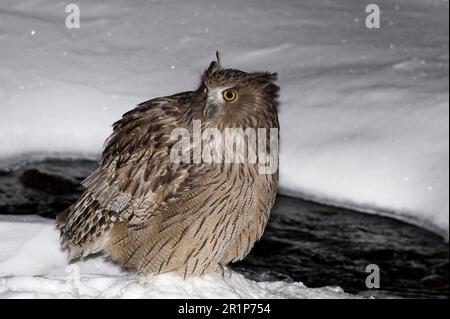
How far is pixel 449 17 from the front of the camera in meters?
9.25

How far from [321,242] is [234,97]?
80.2 inches

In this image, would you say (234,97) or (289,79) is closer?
(234,97)

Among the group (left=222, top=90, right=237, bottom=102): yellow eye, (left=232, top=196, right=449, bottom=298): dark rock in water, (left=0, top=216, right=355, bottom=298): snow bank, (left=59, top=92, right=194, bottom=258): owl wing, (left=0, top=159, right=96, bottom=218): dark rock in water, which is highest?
(left=222, top=90, right=237, bottom=102): yellow eye

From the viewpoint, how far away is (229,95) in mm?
4172

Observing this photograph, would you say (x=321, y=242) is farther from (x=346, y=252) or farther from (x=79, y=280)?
(x=79, y=280)

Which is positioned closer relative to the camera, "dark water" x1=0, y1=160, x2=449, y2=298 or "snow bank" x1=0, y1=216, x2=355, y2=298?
"snow bank" x1=0, y1=216, x2=355, y2=298

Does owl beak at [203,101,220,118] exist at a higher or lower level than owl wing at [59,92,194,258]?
higher

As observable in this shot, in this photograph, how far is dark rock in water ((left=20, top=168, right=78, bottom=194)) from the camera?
6141 mm

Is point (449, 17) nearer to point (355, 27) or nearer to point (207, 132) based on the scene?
point (355, 27)

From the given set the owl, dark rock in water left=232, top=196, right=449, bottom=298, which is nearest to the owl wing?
the owl

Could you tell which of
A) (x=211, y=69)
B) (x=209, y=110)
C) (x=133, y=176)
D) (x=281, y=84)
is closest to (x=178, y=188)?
(x=133, y=176)

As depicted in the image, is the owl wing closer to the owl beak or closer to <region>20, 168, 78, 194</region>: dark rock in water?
the owl beak

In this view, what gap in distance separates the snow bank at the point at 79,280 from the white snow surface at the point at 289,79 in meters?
1.37

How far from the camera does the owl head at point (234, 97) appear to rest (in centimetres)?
413
